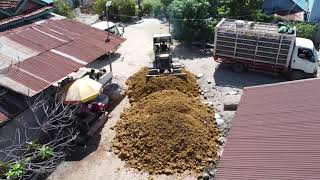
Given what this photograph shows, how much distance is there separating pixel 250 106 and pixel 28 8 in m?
14.3

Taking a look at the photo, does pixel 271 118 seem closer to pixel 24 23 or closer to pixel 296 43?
pixel 296 43

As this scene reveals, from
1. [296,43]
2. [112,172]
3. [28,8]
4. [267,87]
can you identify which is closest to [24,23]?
[28,8]

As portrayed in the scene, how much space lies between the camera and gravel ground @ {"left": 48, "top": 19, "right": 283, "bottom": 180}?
14680mm

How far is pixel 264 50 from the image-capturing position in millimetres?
20781

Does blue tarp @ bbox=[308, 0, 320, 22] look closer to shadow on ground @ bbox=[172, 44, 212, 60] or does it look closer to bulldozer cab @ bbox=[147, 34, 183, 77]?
shadow on ground @ bbox=[172, 44, 212, 60]

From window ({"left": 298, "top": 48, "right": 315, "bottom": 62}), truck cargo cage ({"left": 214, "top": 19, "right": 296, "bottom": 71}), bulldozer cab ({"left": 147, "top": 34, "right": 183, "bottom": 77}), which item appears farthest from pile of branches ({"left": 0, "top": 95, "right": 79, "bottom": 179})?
window ({"left": 298, "top": 48, "right": 315, "bottom": 62})

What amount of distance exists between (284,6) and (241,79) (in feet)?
37.6

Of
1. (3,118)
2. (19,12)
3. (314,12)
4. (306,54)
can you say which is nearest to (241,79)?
(306,54)

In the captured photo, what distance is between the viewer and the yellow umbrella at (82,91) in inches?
637

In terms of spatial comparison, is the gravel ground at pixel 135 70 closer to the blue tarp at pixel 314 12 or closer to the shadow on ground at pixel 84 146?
the shadow on ground at pixel 84 146

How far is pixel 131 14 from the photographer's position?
31.6 m

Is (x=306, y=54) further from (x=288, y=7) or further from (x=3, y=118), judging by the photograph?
(x=3, y=118)

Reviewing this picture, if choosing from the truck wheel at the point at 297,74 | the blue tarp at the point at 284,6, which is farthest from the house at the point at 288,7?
the truck wheel at the point at 297,74

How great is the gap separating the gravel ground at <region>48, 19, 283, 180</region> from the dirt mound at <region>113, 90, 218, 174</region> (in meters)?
0.45
